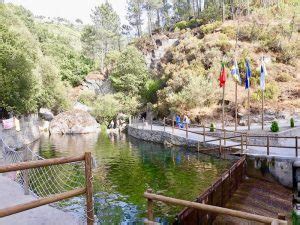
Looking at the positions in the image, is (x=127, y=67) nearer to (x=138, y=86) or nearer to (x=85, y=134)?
(x=138, y=86)

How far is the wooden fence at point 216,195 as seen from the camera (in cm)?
845

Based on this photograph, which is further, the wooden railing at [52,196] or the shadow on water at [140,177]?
the shadow on water at [140,177]

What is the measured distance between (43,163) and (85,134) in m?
39.3

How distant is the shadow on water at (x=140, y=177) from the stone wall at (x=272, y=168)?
75.6 inches

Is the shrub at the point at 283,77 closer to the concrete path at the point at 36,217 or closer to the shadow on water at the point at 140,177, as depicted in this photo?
the shadow on water at the point at 140,177

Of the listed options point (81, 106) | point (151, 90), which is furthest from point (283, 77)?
point (81, 106)

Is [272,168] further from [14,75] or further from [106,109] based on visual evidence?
[106,109]

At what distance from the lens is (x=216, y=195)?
37.6 feet

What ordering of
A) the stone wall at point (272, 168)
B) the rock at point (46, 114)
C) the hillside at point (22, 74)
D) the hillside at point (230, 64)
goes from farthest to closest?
the rock at point (46, 114)
the hillside at point (230, 64)
the hillside at point (22, 74)
the stone wall at point (272, 168)

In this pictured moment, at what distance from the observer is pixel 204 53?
46531 millimetres

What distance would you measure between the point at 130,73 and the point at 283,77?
24370 mm

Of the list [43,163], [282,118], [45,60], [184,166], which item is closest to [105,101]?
[45,60]

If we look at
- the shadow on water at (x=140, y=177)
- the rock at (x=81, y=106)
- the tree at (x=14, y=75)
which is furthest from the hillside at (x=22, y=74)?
the shadow on water at (x=140, y=177)

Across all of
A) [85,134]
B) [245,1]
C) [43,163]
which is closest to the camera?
[43,163]
